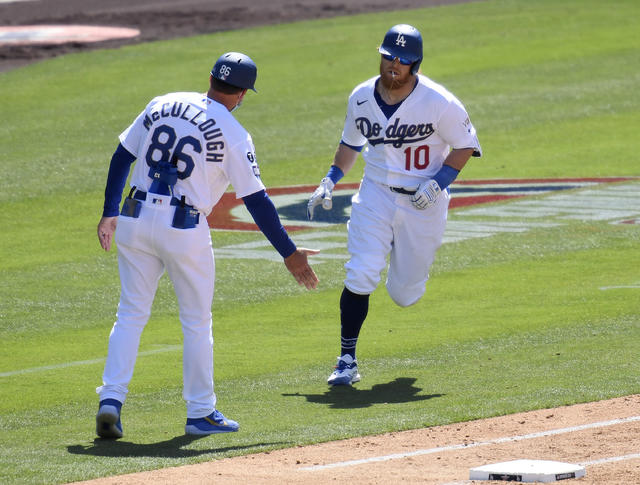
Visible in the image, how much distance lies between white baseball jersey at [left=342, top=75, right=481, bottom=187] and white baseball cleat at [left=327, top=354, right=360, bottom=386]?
1.23 metres

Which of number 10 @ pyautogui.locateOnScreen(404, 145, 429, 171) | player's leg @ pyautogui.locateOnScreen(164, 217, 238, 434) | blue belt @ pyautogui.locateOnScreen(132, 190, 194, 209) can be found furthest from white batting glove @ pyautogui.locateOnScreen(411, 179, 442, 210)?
blue belt @ pyautogui.locateOnScreen(132, 190, 194, 209)

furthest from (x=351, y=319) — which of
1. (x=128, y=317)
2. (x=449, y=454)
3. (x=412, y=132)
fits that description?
(x=449, y=454)

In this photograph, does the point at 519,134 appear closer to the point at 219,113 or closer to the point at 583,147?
the point at 583,147

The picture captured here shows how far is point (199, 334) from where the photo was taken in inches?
286

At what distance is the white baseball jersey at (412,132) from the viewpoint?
869 cm

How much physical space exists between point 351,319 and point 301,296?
3.30m

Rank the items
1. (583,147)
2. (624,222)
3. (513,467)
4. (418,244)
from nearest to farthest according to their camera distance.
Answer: (513,467) < (418,244) < (624,222) < (583,147)

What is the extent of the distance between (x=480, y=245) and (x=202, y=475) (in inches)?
325

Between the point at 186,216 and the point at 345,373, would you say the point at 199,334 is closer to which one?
the point at 186,216

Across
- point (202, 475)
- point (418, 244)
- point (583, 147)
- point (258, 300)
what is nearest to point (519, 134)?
point (583, 147)

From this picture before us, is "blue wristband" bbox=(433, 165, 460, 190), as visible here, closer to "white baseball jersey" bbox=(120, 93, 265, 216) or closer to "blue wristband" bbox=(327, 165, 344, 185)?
"blue wristband" bbox=(327, 165, 344, 185)

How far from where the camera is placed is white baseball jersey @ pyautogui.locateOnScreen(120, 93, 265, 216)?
7.10 m

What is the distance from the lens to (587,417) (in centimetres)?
722

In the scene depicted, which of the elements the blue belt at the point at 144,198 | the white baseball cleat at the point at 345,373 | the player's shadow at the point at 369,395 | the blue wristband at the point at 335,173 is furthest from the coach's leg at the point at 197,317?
the blue wristband at the point at 335,173
